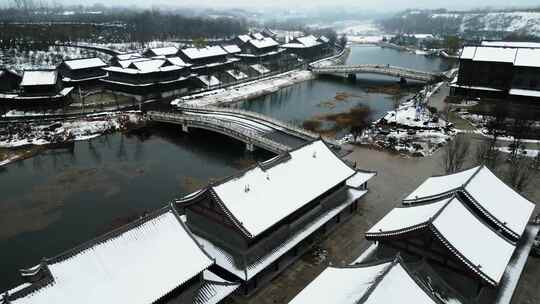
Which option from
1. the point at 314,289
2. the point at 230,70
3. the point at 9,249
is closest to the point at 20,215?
the point at 9,249

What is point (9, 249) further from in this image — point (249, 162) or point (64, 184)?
point (249, 162)

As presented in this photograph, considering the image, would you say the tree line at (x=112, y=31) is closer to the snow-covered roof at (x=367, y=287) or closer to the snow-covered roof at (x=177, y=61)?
the snow-covered roof at (x=177, y=61)

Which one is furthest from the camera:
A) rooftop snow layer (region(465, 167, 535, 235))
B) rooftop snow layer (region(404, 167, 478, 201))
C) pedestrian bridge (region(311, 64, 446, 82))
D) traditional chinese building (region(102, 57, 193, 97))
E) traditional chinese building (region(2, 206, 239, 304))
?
pedestrian bridge (region(311, 64, 446, 82))

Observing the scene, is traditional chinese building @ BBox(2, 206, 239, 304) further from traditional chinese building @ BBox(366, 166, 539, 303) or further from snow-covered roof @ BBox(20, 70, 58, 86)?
snow-covered roof @ BBox(20, 70, 58, 86)

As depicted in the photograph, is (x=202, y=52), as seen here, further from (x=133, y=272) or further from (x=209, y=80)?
(x=133, y=272)

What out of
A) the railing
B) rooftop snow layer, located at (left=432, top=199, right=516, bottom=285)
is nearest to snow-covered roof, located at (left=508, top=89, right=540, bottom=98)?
the railing

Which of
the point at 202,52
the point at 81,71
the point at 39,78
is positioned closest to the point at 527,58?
the point at 202,52

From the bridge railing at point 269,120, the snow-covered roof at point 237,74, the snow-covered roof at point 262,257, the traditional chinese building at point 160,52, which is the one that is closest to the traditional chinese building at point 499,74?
the bridge railing at point 269,120
